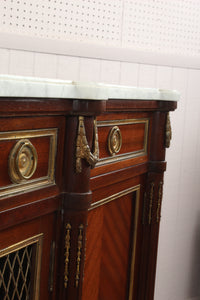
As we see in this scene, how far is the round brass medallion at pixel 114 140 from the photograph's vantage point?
165 cm

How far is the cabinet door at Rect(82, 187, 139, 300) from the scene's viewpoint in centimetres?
A: 164

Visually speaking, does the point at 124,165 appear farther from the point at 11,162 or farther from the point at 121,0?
the point at 121,0

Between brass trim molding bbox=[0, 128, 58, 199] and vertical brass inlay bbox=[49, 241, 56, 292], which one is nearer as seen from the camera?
brass trim molding bbox=[0, 128, 58, 199]

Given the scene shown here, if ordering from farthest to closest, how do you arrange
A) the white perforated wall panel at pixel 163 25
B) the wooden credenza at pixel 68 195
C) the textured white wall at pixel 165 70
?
the white perforated wall panel at pixel 163 25 < the textured white wall at pixel 165 70 < the wooden credenza at pixel 68 195

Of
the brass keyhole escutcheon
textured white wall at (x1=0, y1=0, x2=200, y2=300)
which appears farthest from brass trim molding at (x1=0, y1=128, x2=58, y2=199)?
textured white wall at (x1=0, y1=0, x2=200, y2=300)

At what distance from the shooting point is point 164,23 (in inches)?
122

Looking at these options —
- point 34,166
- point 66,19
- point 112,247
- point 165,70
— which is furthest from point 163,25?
point 34,166

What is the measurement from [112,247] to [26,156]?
0.74m

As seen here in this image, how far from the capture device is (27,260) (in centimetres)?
124

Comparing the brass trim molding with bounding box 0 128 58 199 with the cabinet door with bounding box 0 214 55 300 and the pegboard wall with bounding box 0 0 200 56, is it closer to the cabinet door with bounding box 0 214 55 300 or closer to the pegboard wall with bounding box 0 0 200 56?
the cabinet door with bounding box 0 214 55 300

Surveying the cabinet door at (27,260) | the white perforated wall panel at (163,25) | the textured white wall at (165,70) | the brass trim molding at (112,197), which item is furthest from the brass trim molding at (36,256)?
the white perforated wall panel at (163,25)

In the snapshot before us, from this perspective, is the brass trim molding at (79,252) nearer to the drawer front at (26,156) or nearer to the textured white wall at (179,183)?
the drawer front at (26,156)

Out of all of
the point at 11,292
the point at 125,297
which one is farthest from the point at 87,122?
the point at 125,297

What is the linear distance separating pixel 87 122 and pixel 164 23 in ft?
6.50
